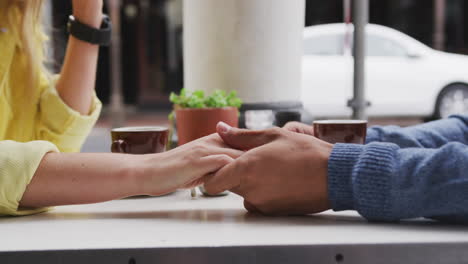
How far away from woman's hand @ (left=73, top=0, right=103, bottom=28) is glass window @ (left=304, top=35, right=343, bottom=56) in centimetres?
637

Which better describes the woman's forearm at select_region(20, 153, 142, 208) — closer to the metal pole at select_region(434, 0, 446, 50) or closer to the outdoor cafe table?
the outdoor cafe table

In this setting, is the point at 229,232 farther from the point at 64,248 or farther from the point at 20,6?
the point at 20,6

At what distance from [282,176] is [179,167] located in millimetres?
171

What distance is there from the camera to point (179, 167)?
94cm

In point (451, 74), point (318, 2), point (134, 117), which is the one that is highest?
point (318, 2)

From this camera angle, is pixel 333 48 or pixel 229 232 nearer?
pixel 229 232

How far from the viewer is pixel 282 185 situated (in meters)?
0.87

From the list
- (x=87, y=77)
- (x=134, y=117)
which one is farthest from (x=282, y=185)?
(x=134, y=117)

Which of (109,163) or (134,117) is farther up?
(109,163)

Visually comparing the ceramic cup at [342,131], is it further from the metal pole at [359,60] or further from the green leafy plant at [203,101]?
the metal pole at [359,60]

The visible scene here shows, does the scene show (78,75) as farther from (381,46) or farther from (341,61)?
(381,46)

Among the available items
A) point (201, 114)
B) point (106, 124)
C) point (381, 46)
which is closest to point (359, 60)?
point (201, 114)

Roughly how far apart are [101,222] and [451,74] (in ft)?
26.3

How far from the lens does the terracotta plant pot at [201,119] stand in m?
1.37
